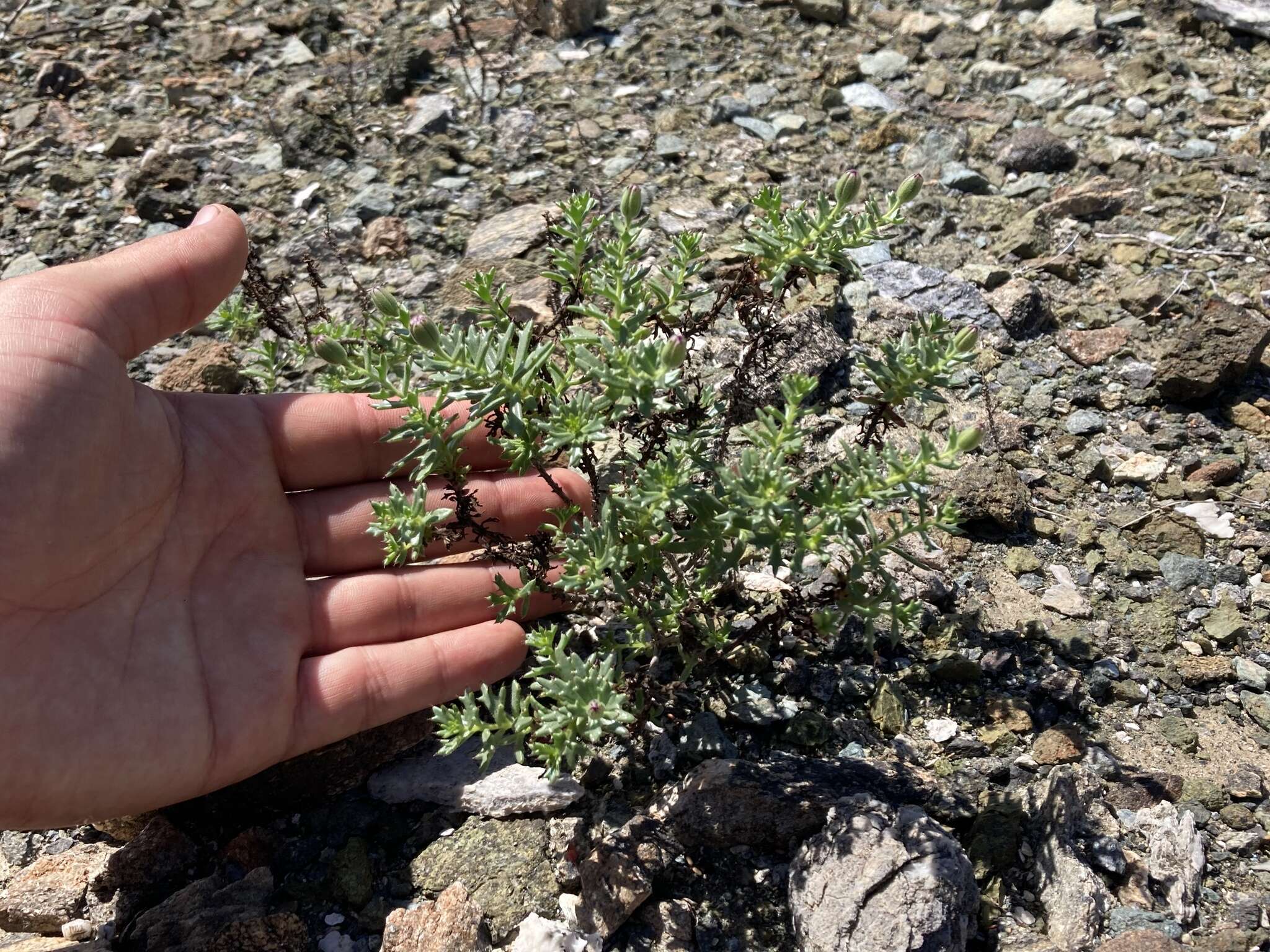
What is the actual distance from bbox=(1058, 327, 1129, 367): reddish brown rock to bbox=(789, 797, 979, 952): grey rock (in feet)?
7.00

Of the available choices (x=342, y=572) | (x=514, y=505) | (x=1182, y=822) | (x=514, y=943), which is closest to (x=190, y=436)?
(x=342, y=572)

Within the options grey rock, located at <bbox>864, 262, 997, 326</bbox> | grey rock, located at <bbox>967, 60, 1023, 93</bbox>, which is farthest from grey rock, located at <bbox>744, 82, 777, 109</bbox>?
grey rock, located at <bbox>864, 262, 997, 326</bbox>

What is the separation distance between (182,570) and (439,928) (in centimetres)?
128

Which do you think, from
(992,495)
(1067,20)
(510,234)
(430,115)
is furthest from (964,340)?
(1067,20)

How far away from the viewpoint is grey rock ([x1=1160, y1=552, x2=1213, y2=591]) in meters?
3.31

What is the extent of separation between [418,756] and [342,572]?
63 cm

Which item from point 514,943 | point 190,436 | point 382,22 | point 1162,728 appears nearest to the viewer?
point 514,943

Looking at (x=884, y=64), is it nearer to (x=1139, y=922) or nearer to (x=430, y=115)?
(x=430, y=115)

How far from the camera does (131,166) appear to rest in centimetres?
541

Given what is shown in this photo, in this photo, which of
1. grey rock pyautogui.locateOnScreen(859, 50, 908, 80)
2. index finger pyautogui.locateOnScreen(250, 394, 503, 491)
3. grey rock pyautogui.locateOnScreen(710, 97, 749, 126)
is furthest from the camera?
grey rock pyautogui.locateOnScreen(859, 50, 908, 80)

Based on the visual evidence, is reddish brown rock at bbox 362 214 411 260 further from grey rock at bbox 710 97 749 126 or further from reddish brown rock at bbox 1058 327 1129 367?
reddish brown rock at bbox 1058 327 1129 367

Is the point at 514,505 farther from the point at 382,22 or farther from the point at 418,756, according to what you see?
the point at 382,22

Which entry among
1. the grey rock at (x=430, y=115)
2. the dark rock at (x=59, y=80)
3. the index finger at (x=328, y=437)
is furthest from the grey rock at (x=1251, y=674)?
the dark rock at (x=59, y=80)

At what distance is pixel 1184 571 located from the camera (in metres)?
3.33
